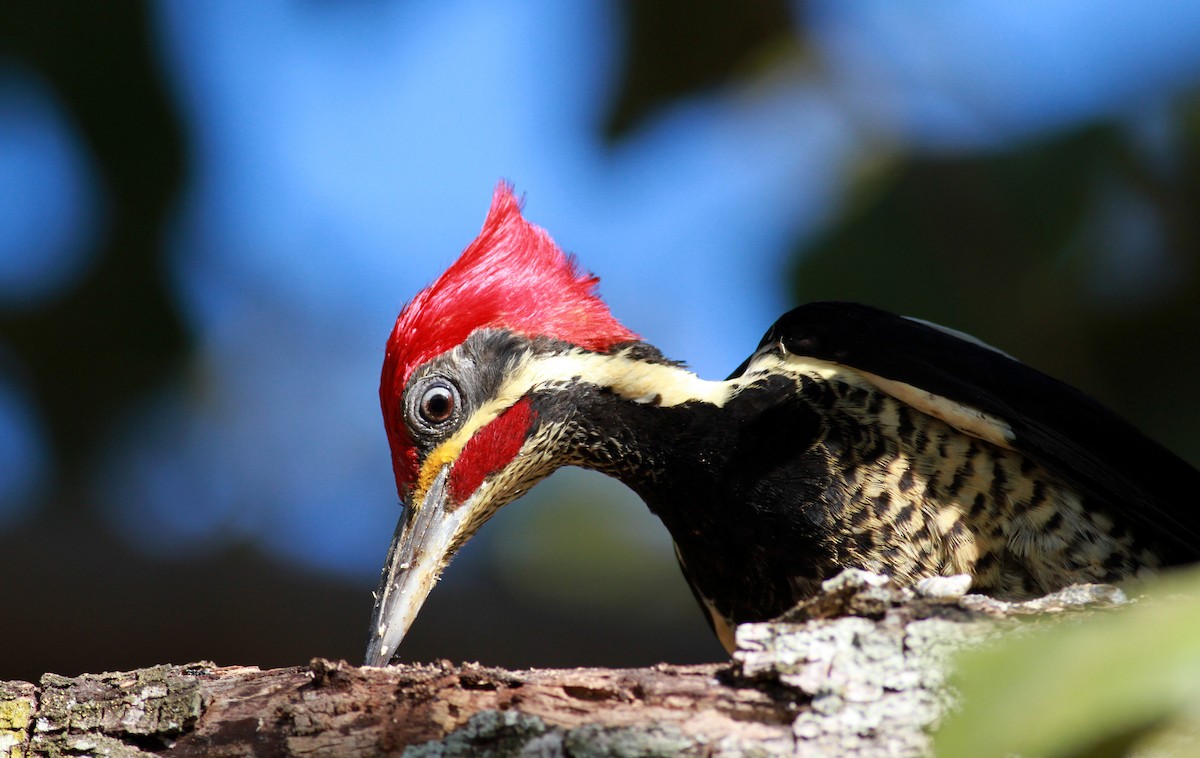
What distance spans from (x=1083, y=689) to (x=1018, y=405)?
7.00 feet

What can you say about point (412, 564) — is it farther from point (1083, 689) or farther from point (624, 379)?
point (1083, 689)

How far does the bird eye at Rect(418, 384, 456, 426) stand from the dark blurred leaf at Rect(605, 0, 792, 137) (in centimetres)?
279

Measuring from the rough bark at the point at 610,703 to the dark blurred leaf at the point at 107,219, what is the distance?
3480 millimetres

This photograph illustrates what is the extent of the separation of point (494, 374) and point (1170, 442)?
292 cm

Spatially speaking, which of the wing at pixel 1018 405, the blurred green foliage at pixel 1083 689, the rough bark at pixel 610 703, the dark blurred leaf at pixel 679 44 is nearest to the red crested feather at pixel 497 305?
the wing at pixel 1018 405

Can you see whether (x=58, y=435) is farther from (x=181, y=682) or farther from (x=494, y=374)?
(x=181, y=682)

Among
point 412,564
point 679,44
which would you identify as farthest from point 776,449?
point 679,44

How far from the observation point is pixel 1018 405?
2.62 meters

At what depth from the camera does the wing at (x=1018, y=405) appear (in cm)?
249

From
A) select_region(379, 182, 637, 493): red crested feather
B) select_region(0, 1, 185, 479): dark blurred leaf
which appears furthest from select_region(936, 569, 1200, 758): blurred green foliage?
select_region(0, 1, 185, 479): dark blurred leaf

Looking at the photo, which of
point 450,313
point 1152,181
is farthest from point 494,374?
point 1152,181

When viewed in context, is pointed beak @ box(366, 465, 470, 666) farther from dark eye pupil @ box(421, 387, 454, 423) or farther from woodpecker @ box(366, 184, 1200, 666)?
dark eye pupil @ box(421, 387, 454, 423)

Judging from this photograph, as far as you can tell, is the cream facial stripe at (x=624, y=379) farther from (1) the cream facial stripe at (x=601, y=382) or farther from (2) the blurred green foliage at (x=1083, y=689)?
(2) the blurred green foliage at (x=1083, y=689)

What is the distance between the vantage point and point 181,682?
6.09ft
